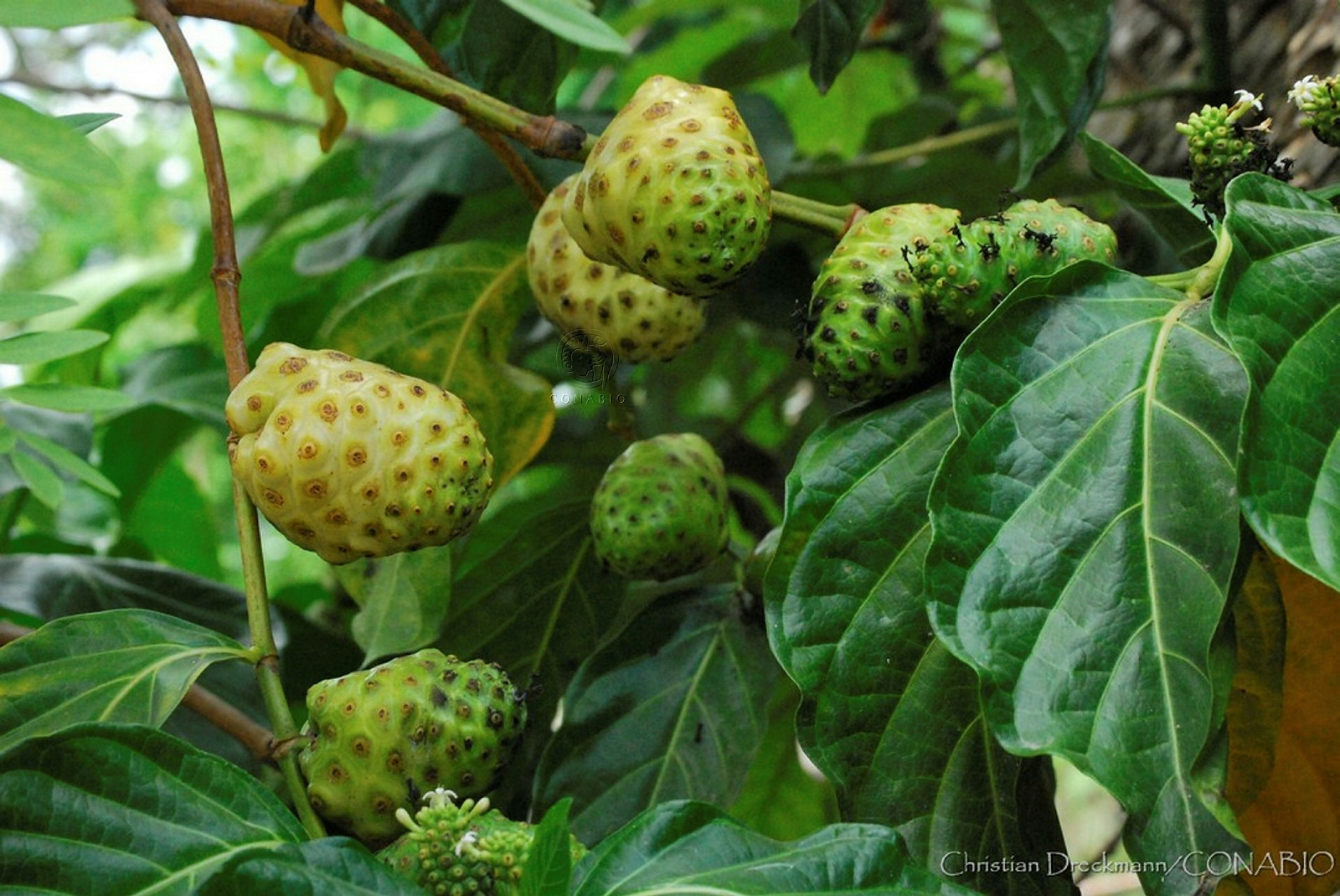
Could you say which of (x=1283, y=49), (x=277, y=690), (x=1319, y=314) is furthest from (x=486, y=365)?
(x=1283, y=49)

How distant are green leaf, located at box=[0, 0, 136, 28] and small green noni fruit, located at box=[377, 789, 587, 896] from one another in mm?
395

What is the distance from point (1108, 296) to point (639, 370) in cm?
89

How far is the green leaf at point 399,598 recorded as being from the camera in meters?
0.90

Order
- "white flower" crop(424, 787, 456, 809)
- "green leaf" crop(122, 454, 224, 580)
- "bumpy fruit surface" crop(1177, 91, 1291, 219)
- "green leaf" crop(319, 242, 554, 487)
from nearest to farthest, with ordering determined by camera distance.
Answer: "white flower" crop(424, 787, 456, 809) → "bumpy fruit surface" crop(1177, 91, 1291, 219) → "green leaf" crop(319, 242, 554, 487) → "green leaf" crop(122, 454, 224, 580)

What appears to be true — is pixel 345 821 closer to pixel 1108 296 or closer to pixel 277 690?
pixel 277 690

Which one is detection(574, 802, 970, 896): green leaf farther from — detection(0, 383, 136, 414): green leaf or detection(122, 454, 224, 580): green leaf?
detection(122, 454, 224, 580): green leaf

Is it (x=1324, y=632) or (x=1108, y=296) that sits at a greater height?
(x=1108, y=296)

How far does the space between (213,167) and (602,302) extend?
0.87ft

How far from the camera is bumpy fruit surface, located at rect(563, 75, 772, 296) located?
71 centimetres

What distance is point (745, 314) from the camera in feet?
4.24

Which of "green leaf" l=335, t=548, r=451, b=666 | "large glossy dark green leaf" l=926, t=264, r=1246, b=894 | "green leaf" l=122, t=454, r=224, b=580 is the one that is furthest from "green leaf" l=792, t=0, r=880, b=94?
"green leaf" l=122, t=454, r=224, b=580

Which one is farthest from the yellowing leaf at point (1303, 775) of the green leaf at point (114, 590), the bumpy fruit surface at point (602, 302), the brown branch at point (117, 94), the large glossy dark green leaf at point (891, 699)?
the brown branch at point (117, 94)

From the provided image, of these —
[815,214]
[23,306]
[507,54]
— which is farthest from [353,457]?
[507,54]

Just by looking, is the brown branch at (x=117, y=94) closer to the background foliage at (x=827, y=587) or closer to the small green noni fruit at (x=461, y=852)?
the background foliage at (x=827, y=587)
